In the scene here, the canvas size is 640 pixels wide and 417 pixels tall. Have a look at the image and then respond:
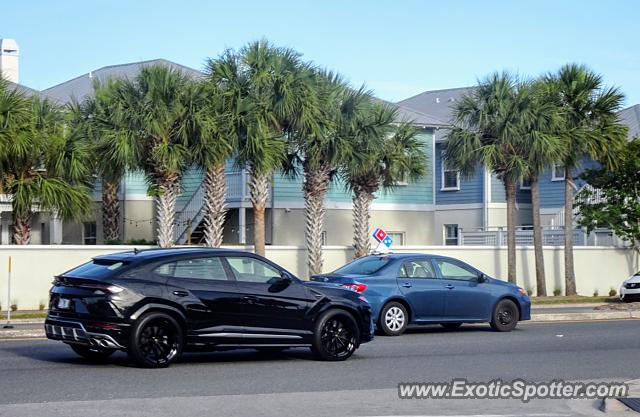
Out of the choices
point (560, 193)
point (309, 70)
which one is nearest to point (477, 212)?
point (560, 193)

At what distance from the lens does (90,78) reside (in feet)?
150

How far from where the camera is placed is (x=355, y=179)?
34.1 metres

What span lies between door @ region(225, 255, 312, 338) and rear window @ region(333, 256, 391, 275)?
186 inches

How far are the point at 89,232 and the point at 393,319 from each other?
83.1 ft

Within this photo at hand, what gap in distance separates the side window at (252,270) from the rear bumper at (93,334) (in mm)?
1890

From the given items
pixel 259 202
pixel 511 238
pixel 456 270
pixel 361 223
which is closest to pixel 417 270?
pixel 456 270

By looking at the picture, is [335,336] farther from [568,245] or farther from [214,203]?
[568,245]

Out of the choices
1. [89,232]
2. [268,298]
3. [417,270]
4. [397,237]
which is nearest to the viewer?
[268,298]

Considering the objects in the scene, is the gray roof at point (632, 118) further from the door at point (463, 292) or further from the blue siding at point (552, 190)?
the door at point (463, 292)

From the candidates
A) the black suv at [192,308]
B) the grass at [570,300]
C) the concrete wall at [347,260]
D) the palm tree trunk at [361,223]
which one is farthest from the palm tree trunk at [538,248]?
the black suv at [192,308]

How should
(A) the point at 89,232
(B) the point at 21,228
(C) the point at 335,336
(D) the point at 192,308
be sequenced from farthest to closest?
1. (A) the point at 89,232
2. (B) the point at 21,228
3. (C) the point at 335,336
4. (D) the point at 192,308

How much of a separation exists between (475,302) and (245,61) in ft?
44.9

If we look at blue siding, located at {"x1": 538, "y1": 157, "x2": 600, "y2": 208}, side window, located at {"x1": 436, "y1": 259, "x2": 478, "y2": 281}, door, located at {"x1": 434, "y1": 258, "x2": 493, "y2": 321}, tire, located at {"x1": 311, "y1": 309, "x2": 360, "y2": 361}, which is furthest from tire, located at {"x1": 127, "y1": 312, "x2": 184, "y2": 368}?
blue siding, located at {"x1": 538, "y1": 157, "x2": 600, "y2": 208}

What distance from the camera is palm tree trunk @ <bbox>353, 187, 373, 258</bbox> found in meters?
34.0
